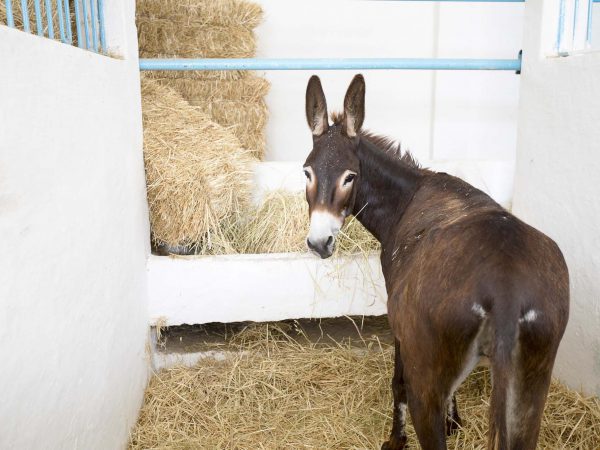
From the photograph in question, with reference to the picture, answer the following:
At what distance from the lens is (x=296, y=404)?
3.37 meters

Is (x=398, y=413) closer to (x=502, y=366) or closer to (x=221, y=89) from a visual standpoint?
(x=502, y=366)

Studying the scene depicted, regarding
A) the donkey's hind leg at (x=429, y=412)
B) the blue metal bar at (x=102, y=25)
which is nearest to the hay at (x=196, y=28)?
the blue metal bar at (x=102, y=25)

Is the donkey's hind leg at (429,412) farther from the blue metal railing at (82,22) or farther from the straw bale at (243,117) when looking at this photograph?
the straw bale at (243,117)

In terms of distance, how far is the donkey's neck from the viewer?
3068 mm

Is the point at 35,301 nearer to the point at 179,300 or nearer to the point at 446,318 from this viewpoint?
the point at 446,318

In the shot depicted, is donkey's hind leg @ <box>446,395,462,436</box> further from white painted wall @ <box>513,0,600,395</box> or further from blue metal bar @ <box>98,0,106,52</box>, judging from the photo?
blue metal bar @ <box>98,0,106,52</box>

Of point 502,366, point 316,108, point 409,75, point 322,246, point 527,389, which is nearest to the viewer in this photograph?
point 502,366

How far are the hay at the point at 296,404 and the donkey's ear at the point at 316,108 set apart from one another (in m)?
1.50

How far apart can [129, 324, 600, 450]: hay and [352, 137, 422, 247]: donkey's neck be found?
1.00m

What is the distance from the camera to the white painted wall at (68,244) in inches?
65.8

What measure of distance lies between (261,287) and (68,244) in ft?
5.29

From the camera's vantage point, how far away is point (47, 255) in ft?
6.31

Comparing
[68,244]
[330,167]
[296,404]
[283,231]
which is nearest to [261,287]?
[283,231]

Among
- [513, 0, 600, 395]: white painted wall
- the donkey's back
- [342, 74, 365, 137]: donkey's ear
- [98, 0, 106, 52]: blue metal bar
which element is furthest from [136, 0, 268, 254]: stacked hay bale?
[513, 0, 600, 395]: white painted wall
